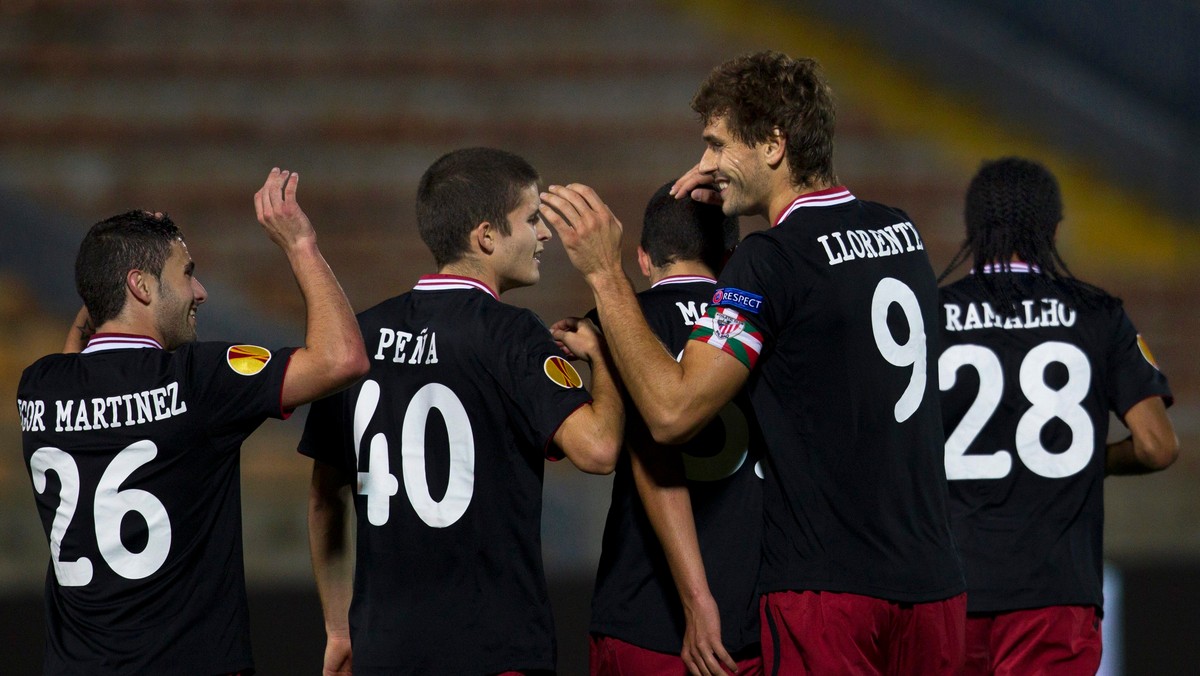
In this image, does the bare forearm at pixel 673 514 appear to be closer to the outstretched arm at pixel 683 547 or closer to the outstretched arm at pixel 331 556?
the outstretched arm at pixel 683 547

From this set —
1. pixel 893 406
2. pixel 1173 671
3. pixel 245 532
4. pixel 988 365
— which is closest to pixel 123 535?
pixel 893 406

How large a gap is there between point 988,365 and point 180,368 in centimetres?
192

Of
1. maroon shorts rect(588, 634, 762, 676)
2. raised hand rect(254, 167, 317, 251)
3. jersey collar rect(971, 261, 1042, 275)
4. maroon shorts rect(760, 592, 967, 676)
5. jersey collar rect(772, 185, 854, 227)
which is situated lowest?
maroon shorts rect(588, 634, 762, 676)

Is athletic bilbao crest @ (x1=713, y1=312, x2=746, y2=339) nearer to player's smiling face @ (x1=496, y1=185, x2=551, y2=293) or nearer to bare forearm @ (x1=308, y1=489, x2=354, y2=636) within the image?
player's smiling face @ (x1=496, y1=185, x2=551, y2=293)

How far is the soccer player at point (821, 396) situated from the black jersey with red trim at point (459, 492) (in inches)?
8.2

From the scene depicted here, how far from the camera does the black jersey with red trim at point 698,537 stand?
2.83 m

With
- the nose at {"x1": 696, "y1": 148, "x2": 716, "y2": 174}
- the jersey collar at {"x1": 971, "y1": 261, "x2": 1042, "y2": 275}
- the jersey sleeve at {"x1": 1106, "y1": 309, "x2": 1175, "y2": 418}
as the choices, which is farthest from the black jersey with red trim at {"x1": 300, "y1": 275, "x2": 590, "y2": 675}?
the jersey sleeve at {"x1": 1106, "y1": 309, "x2": 1175, "y2": 418}

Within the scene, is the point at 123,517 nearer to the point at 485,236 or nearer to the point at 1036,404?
the point at 485,236

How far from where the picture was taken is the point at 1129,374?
3367mm

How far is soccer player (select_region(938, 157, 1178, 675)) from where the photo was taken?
3.35m

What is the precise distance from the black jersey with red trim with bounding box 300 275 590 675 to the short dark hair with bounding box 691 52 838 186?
57cm

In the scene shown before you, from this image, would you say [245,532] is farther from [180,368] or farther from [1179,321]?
[1179,321]

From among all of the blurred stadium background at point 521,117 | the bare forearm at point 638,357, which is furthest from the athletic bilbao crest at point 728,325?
the blurred stadium background at point 521,117

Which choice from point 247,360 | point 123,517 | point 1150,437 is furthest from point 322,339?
point 1150,437
